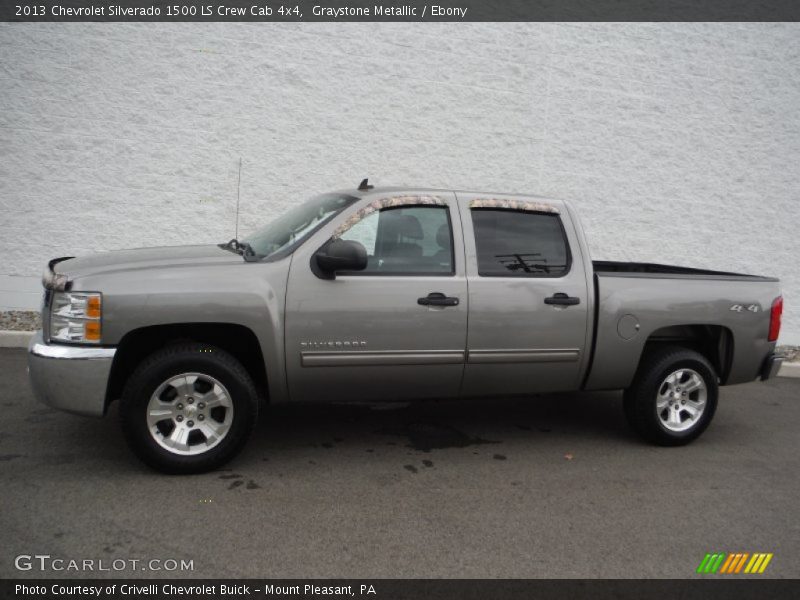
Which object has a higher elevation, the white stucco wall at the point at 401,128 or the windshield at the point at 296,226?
the white stucco wall at the point at 401,128

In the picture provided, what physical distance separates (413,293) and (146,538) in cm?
213

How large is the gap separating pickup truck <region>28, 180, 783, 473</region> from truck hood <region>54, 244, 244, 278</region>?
0.07ft

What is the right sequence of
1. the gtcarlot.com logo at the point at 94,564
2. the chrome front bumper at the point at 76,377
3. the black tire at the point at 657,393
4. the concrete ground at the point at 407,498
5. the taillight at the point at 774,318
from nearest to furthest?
the gtcarlot.com logo at the point at 94,564 → the concrete ground at the point at 407,498 → the chrome front bumper at the point at 76,377 → the black tire at the point at 657,393 → the taillight at the point at 774,318

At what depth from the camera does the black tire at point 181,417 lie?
13.2 ft

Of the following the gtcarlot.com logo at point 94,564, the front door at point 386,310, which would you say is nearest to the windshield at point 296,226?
the front door at point 386,310

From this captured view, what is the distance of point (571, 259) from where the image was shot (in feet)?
16.1

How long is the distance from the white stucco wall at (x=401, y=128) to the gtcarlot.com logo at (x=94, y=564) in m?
6.13

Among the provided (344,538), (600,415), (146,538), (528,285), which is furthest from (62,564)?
(600,415)

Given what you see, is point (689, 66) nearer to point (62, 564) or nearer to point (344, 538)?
Result: point (344, 538)

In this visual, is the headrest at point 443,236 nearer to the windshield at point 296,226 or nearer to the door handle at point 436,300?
the door handle at point 436,300
